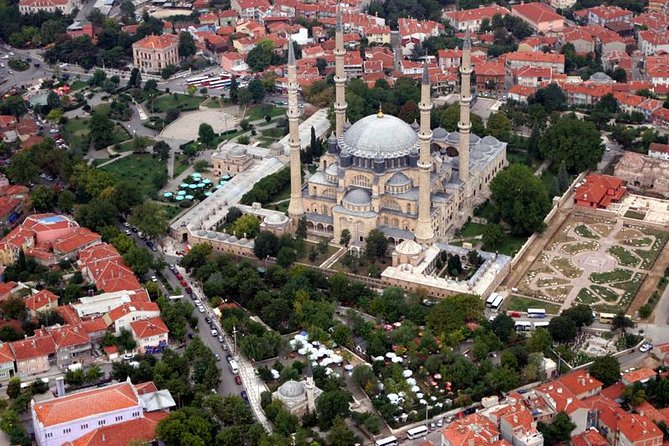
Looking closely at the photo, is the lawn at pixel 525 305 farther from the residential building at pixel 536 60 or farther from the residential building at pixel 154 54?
the residential building at pixel 154 54

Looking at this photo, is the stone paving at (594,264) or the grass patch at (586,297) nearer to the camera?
the grass patch at (586,297)

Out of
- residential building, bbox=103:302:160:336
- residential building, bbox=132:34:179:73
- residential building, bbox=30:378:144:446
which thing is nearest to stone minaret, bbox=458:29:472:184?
residential building, bbox=103:302:160:336

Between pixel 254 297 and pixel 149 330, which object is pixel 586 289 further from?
pixel 149 330

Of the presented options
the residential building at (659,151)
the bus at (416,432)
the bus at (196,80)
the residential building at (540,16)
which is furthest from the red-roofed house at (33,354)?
the residential building at (540,16)

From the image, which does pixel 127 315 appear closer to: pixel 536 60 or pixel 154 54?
pixel 154 54

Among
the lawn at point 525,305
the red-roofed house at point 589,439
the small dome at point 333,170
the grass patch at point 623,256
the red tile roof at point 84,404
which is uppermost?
the small dome at point 333,170

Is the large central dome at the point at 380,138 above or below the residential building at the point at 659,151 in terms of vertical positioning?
above

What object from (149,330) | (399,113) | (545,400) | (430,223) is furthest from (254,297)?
(399,113)
